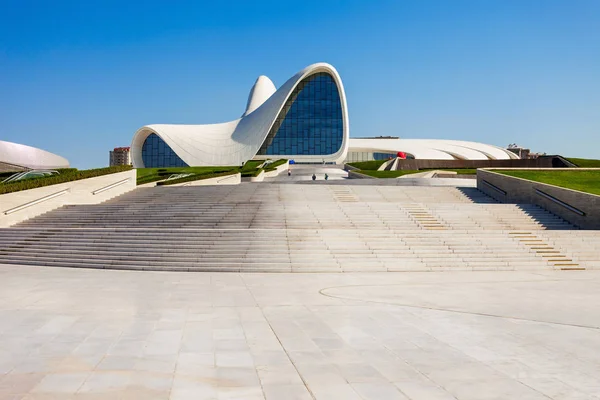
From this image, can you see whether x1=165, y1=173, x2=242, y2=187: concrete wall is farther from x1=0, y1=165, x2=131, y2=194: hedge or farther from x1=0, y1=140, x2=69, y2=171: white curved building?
x1=0, y1=140, x2=69, y2=171: white curved building

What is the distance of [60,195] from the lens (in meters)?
24.2

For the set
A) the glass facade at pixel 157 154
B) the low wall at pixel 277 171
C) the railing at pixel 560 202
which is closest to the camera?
the railing at pixel 560 202

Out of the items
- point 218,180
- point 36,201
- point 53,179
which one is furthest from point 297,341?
point 218,180

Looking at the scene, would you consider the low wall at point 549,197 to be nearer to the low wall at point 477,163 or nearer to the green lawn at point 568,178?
the green lawn at point 568,178

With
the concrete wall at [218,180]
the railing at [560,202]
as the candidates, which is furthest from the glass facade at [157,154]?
the railing at [560,202]

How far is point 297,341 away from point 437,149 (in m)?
68.4

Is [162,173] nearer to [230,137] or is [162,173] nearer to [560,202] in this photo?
[230,137]

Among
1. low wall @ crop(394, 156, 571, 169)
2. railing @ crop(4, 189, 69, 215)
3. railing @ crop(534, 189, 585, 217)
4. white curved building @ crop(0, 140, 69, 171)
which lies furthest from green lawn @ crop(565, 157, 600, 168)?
white curved building @ crop(0, 140, 69, 171)

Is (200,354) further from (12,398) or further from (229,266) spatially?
(229,266)

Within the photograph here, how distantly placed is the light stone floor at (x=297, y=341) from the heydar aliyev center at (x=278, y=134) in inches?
2012

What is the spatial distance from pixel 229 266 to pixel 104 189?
14980 millimetres

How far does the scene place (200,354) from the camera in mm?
6203

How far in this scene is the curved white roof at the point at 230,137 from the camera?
61469 mm

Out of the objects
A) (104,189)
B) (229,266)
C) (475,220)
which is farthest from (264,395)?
(104,189)
